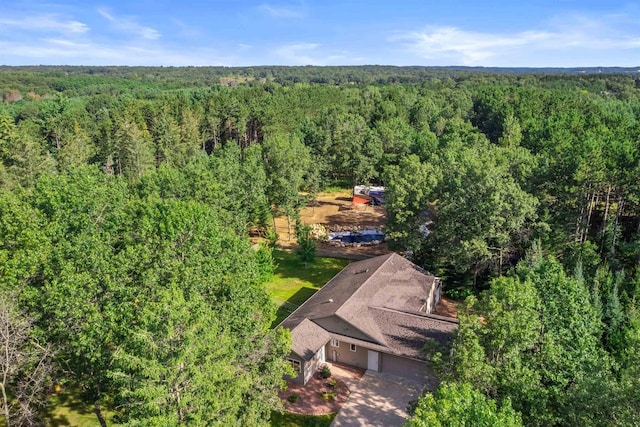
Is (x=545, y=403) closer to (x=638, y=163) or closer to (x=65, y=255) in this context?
(x=65, y=255)

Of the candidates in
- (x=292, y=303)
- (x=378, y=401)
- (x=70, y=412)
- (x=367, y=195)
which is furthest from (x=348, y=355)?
(x=367, y=195)

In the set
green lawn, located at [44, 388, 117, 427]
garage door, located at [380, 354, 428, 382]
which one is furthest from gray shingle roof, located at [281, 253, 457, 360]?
green lawn, located at [44, 388, 117, 427]

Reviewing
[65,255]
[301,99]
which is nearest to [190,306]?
[65,255]

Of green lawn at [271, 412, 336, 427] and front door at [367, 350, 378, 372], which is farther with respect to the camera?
front door at [367, 350, 378, 372]

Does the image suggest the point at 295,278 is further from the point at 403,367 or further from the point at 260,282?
the point at 403,367

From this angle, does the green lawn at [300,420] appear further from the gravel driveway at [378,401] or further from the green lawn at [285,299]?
A: the gravel driveway at [378,401]

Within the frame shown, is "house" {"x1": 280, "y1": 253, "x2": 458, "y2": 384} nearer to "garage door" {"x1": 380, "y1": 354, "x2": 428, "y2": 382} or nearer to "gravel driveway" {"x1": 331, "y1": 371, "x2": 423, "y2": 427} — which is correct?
"garage door" {"x1": 380, "y1": 354, "x2": 428, "y2": 382}

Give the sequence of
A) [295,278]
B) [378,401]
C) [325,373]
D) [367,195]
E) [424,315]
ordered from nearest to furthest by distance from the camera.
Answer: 1. [378,401]
2. [325,373]
3. [424,315]
4. [295,278]
5. [367,195]
